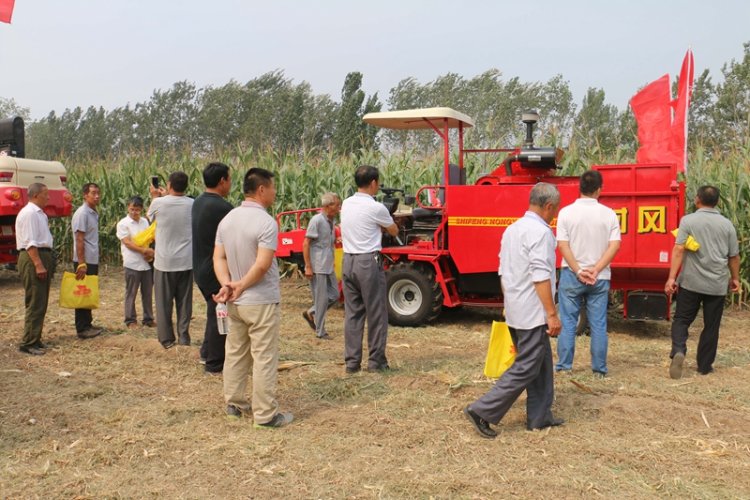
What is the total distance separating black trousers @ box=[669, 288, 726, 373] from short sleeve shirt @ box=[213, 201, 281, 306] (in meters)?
3.62

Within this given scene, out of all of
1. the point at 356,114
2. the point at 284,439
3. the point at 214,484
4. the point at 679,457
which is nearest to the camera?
the point at 214,484

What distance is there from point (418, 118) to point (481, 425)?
4604 mm

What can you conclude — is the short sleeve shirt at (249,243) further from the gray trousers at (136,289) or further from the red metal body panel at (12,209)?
the red metal body panel at (12,209)

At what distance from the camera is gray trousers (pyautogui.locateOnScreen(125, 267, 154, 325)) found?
8203 mm

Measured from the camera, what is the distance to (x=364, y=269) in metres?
6.04

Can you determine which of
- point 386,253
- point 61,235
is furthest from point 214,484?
point 61,235

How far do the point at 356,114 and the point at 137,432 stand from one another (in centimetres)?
3191

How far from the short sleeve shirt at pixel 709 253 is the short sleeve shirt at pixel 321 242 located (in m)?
3.47

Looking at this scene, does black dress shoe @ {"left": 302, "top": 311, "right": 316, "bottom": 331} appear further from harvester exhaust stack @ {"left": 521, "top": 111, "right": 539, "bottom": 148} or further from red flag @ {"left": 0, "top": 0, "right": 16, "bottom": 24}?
red flag @ {"left": 0, "top": 0, "right": 16, "bottom": 24}

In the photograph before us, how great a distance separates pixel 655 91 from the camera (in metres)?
8.88

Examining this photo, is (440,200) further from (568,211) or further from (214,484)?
(214,484)

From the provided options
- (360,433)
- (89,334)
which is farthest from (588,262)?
(89,334)

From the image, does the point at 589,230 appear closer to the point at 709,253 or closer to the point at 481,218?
the point at 709,253

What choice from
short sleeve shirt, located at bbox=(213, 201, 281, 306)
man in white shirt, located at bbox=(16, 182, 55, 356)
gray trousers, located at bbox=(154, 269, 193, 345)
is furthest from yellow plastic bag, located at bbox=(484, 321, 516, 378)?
man in white shirt, located at bbox=(16, 182, 55, 356)
